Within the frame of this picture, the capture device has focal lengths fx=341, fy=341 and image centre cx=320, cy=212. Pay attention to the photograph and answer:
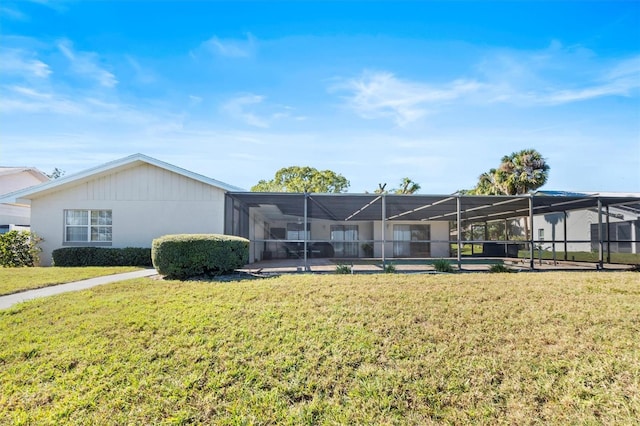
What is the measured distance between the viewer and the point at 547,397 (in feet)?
11.4

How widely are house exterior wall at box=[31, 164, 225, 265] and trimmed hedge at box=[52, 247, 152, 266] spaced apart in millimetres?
694

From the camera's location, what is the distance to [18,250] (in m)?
12.6

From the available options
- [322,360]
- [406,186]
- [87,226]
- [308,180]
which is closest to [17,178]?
[87,226]

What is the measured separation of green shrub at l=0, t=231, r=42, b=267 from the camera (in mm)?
12539

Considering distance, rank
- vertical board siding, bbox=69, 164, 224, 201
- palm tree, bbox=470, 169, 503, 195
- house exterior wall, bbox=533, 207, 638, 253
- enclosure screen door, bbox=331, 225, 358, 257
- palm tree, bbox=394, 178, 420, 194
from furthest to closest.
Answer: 1. palm tree, bbox=394, 178, 420, 194
2. palm tree, bbox=470, 169, 503, 195
3. enclosure screen door, bbox=331, 225, 358, 257
4. house exterior wall, bbox=533, 207, 638, 253
5. vertical board siding, bbox=69, 164, 224, 201

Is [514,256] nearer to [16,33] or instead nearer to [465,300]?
[465,300]

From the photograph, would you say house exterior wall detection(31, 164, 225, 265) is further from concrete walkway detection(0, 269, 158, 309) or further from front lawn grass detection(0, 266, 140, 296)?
concrete walkway detection(0, 269, 158, 309)

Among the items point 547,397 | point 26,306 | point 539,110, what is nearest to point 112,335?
point 26,306

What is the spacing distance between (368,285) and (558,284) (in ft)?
14.2

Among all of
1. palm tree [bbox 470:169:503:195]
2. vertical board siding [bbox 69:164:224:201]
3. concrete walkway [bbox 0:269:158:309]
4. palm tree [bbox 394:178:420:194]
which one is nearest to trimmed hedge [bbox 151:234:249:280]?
concrete walkway [bbox 0:269:158:309]

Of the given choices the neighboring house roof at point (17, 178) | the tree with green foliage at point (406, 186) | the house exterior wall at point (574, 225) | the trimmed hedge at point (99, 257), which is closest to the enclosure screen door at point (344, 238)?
the house exterior wall at point (574, 225)

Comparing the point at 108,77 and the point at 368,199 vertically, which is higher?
the point at 108,77

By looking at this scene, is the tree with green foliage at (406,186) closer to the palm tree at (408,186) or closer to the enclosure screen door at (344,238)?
the palm tree at (408,186)

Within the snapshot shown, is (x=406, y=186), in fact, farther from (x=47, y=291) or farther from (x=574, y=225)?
(x=47, y=291)
